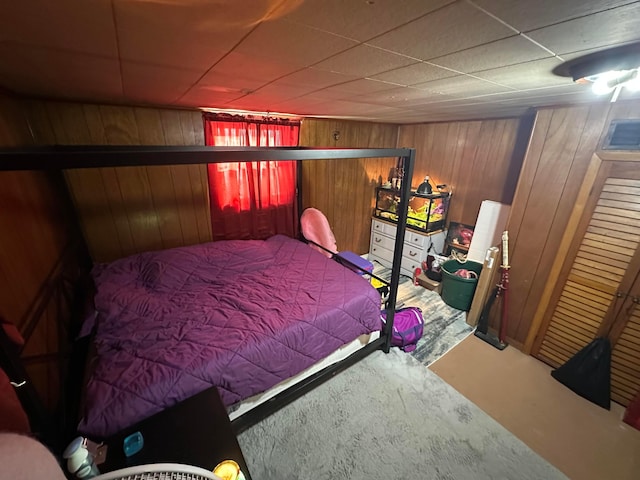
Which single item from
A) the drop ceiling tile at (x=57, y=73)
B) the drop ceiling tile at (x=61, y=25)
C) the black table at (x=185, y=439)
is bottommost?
the black table at (x=185, y=439)

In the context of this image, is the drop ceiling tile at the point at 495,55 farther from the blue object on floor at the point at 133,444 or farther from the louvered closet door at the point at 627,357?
the louvered closet door at the point at 627,357

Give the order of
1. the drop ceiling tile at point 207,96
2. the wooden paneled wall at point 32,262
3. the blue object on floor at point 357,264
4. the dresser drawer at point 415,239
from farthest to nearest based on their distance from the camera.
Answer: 1. the dresser drawer at point 415,239
2. the blue object on floor at point 357,264
3. the drop ceiling tile at point 207,96
4. the wooden paneled wall at point 32,262

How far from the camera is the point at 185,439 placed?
1.07m

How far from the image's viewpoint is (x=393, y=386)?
6.78ft

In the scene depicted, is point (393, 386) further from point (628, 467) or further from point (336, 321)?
point (628, 467)

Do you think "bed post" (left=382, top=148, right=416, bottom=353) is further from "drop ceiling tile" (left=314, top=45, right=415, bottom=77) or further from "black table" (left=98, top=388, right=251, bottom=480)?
"black table" (left=98, top=388, right=251, bottom=480)

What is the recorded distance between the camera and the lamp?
34.4 inches

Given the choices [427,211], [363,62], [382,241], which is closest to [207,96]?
[363,62]

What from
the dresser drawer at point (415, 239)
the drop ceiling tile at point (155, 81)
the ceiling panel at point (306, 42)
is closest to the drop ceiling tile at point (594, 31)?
the ceiling panel at point (306, 42)

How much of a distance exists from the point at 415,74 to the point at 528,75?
1.74ft

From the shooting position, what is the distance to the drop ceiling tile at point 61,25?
0.59 metres

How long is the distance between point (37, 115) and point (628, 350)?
482cm

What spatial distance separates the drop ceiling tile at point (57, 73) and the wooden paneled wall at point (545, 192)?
9.64ft

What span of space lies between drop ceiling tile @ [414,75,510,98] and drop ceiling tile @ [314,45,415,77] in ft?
1.38
